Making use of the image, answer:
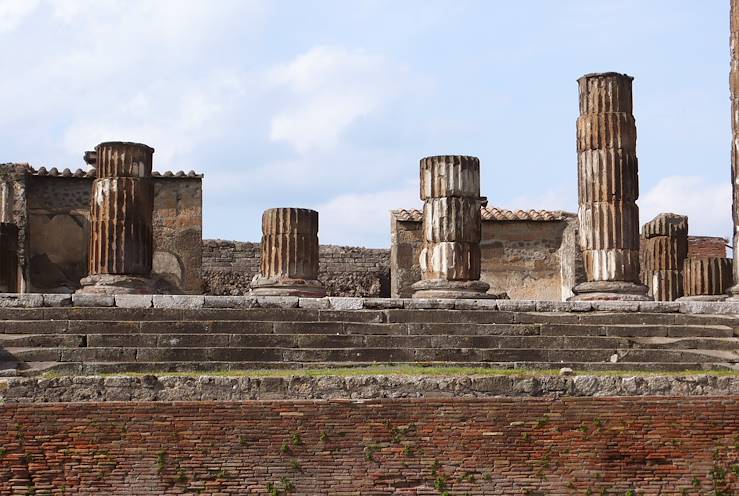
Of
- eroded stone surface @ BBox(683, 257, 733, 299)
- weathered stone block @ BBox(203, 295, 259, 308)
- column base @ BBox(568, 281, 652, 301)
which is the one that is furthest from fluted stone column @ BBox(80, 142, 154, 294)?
eroded stone surface @ BBox(683, 257, 733, 299)

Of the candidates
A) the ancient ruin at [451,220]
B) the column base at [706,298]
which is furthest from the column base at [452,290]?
the column base at [706,298]

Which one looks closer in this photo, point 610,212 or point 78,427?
point 78,427

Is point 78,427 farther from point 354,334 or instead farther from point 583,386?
point 583,386

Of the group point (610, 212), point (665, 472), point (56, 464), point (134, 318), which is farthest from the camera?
point (610, 212)

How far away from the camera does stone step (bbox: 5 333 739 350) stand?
1038cm

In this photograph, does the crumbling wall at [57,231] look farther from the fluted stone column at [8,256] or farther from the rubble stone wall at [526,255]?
the rubble stone wall at [526,255]

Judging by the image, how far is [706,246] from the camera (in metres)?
26.2

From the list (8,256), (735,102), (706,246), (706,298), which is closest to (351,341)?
(735,102)

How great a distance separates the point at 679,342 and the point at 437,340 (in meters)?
2.27

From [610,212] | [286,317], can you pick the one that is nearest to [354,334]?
[286,317]

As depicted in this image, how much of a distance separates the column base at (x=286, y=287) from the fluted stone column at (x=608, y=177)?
2.95 meters

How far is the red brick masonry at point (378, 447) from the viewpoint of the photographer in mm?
8969

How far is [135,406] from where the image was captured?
910 centimetres

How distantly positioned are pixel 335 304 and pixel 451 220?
2.88 meters
